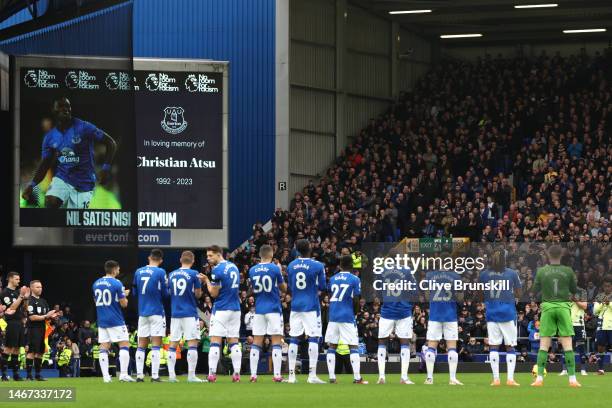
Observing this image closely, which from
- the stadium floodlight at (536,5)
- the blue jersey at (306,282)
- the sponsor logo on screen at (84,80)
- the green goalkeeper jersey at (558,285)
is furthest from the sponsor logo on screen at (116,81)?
the green goalkeeper jersey at (558,285)

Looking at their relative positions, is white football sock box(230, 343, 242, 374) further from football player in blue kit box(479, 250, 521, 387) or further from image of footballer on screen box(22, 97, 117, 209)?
image of footballer on screen box(22, 97, 117, 209)

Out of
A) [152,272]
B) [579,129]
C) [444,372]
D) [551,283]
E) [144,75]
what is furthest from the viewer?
[579,129]

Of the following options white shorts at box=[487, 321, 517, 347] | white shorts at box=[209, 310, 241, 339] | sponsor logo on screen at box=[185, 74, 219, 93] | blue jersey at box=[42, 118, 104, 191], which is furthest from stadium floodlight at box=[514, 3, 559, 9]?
white shorts at box=[209, 310, 241, 339]

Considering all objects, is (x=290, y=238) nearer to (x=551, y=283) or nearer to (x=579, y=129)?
(x=579, y=129)

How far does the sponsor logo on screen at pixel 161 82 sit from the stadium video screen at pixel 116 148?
3cm

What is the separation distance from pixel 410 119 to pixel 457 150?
3710 millimetres

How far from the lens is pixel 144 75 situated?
40062 millimetres

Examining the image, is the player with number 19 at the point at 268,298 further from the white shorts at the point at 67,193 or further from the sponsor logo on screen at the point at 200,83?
the sponsor logo on screen at the point at 200,83

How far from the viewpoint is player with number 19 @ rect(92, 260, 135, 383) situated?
81.3 ft

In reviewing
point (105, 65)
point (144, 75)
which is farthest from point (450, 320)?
point (144, 75)

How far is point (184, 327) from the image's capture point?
24.8 meters

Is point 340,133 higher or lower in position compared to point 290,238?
higher

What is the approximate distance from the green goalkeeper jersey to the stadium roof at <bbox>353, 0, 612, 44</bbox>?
27.3 metres

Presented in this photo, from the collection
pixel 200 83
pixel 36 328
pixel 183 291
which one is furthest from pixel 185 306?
pixel 200 83
